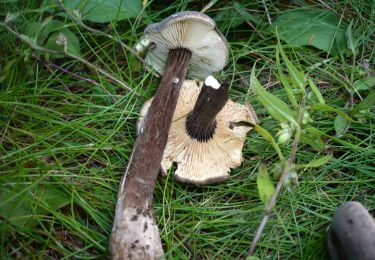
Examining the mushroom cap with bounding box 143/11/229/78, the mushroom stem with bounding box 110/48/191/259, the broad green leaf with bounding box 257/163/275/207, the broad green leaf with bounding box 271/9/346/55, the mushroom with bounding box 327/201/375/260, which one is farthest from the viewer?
the broad green leaf with bounding box 271/9/346/55

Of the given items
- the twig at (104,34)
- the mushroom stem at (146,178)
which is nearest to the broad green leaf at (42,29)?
the twig at (104,34)

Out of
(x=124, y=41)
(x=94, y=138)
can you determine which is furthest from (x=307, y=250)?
(x=124, y=41)

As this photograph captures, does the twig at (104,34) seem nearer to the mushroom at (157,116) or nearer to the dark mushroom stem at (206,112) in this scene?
the mushroom at (157,116)

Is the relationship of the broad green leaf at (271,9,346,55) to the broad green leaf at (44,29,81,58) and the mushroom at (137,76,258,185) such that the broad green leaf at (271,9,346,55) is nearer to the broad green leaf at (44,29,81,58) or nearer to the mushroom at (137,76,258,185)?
the mushroom at (137,76,258,185)

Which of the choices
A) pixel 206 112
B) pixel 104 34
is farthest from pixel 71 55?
pixel 206 112

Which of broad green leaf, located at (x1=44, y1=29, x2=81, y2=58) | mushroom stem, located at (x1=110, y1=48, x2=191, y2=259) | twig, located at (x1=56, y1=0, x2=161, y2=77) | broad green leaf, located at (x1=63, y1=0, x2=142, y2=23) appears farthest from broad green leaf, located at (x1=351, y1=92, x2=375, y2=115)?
broad green leaf, located at (x1=44, y1=29, x2=81, y2=58)

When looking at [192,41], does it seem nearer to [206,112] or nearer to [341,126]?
[206,112]
